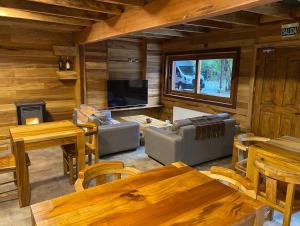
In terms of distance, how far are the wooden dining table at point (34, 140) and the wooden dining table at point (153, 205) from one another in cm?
148

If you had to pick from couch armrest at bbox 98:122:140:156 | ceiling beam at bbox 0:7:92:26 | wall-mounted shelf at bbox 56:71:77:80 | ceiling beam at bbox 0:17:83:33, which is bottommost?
couch armrest at bbox 98:122:140:156

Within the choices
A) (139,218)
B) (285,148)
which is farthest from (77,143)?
(285,148)

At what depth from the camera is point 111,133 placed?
4055 millimetres

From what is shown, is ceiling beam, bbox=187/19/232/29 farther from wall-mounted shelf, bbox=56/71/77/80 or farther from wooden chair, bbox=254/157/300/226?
wooden chair, bbox=254/157/300/226

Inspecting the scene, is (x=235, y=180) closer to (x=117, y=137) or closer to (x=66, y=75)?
(x=117, y=137)

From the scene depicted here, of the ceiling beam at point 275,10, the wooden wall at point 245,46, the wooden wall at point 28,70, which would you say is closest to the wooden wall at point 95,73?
the wooden wall at point 28,70

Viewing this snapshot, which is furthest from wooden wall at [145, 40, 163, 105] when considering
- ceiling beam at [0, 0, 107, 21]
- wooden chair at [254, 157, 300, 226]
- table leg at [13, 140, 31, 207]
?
wooden chair at [254, 157, 300, 226]

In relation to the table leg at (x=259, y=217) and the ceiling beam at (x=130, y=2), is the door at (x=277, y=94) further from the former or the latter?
the table leg at (x=259, y=217)

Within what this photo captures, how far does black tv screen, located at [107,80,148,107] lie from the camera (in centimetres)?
607

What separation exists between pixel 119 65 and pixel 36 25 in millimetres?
2219

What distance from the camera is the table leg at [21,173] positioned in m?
2.48

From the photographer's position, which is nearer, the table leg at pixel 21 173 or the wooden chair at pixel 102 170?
the wooden chair at pixel 102 170

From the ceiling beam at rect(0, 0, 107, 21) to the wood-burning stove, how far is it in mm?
2246

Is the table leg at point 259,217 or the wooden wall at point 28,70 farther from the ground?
the wooden wall at point 28,70
